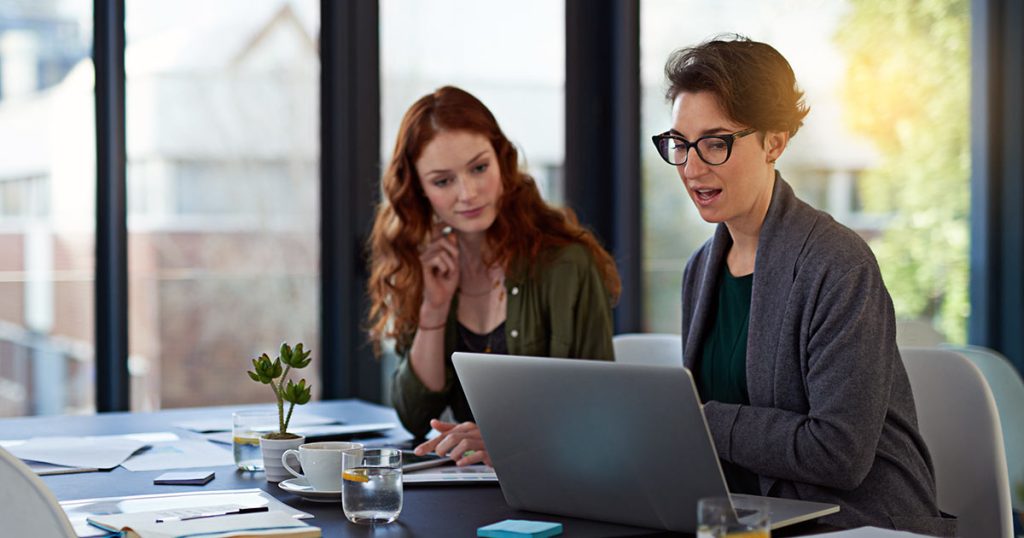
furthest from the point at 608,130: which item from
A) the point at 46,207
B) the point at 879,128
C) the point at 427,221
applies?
the point at 46,207

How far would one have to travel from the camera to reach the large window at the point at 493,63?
3.40 metres

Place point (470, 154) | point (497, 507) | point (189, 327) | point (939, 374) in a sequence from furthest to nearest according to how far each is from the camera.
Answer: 1. point (189, 327)
2. point (470, 154)
3. point (939, 374)
4. point (497, 507)

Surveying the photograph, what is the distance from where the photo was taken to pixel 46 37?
9.66 ft

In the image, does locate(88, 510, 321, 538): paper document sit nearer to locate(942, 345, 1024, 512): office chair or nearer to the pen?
the pen

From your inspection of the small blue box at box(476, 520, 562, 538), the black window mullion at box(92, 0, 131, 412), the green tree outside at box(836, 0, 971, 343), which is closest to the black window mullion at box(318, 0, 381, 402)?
the black window mullion at box(92, 0, 131, 412)

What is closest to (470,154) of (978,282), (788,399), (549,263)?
(549,263)

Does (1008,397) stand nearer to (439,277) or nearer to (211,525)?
(439,277)

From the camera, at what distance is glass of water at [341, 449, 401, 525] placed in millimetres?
1343

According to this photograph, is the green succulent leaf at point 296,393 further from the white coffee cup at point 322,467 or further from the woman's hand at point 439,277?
the woman's hand at point 439,277

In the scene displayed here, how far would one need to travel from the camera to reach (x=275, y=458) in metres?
1.65

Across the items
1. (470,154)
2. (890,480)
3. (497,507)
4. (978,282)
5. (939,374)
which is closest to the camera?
(497,507)

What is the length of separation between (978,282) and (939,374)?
5.78ft

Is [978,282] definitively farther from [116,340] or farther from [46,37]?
[46,37]

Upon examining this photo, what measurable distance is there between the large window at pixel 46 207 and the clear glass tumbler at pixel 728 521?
7.78ft
